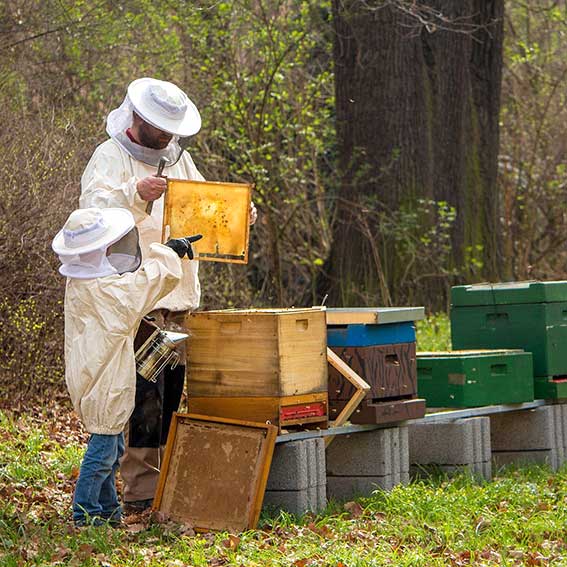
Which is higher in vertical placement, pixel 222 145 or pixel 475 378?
pixel 222 145

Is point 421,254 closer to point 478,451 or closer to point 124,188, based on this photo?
point 478,451

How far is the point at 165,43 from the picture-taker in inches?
452

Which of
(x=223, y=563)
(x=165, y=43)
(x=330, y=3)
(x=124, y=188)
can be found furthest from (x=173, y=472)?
(x=330, y=3)

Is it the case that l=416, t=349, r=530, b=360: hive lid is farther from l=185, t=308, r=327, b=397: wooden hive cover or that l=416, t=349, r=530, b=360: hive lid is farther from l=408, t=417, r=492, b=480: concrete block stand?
l=185, t=308, r=327, b=397: wooden hive cover

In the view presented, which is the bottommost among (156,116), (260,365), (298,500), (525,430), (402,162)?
(298,500)

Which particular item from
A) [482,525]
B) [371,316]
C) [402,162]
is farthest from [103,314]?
[402,162]

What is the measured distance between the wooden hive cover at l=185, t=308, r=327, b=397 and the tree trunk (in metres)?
6.20

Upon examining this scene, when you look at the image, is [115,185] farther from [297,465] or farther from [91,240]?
[297,465]

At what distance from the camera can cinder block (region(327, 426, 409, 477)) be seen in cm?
629

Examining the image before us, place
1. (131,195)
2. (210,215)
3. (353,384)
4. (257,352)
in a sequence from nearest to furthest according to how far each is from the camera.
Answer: (257,352) < (131,195) < (210,215) < (353,384)

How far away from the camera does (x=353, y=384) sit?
604 centimetres

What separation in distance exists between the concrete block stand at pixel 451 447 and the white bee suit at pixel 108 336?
2.09 metres

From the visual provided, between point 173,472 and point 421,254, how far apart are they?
Result: 685cm

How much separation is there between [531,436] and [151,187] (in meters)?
3.01
